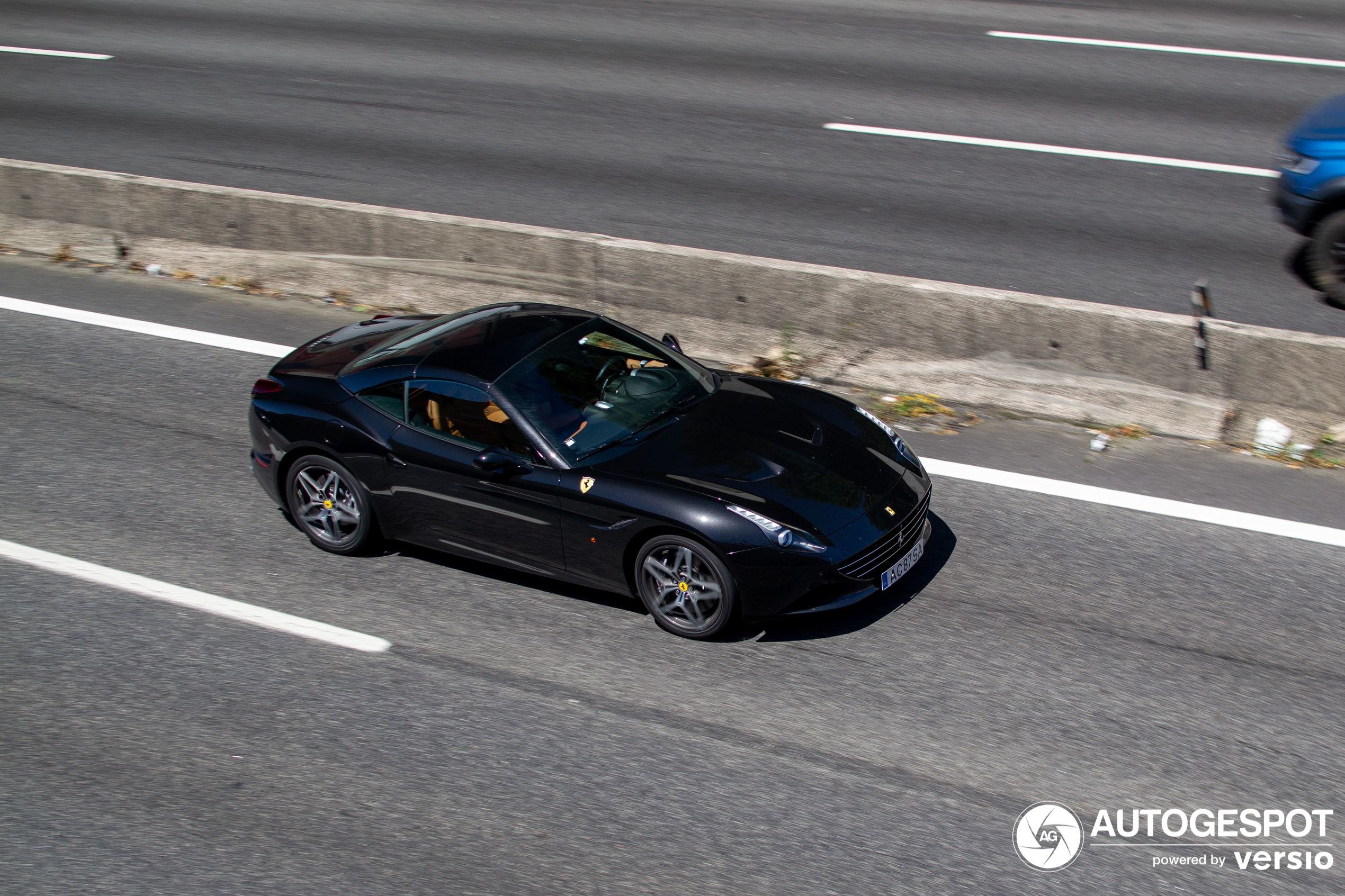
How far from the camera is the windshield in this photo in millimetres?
6184

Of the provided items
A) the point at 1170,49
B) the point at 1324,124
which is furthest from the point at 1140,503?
the point at 1170,49

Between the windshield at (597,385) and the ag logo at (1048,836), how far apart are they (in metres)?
2.83

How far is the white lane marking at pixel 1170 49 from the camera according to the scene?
45.6 ft

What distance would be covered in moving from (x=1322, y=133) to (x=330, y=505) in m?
7.91

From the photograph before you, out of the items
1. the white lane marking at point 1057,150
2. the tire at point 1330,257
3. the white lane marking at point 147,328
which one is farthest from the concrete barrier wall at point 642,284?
the white lane marking at point 1057,150

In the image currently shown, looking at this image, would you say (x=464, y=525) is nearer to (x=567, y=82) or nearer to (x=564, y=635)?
(x=564, y=635)

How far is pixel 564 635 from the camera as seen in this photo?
19.6ft

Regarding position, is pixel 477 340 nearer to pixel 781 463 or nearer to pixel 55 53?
pixel 781 463

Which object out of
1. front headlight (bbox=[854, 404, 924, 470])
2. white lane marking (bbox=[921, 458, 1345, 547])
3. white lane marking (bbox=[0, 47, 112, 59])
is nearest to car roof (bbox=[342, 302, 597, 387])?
A: front headlight (bbox=[854, 404, 924, 470])

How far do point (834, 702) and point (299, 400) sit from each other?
12.0 ft

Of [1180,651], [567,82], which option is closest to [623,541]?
[1180,651]

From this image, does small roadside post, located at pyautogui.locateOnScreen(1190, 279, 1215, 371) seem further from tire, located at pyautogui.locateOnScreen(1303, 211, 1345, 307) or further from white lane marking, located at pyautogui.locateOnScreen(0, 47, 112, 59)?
white lane marking, located at pyautogui.locateOnScreen(0, 47, 112, 59)

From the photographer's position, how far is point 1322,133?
8.79 meters

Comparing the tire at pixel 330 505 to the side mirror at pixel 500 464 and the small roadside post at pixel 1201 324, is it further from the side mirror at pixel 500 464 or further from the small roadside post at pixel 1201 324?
the small roadside post at pixel 1201 324
